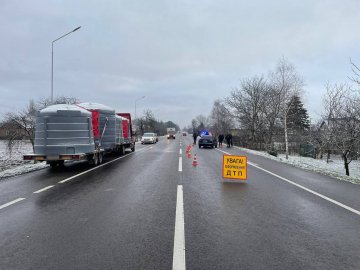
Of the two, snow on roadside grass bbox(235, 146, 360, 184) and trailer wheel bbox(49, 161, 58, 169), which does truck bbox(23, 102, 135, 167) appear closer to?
Answer: trailer wheel bbox(49, 161, 58, 169)

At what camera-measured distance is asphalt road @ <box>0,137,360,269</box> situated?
173 inches

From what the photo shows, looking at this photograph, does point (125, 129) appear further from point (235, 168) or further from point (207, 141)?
point (235, 168)

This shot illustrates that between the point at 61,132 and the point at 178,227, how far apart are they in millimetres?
10678

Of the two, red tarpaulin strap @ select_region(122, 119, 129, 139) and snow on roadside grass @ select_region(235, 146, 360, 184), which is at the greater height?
red tarpaulin strap @ select_region(122, 119, 129, 139)

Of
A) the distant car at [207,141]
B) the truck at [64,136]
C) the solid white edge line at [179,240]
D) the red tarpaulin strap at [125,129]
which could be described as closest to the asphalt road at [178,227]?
the solid white edge line at [179,240]

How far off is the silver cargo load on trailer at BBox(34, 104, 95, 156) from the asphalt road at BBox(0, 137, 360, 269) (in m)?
4.30

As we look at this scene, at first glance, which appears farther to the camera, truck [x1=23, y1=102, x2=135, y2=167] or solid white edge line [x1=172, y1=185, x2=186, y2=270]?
truck [x1=23, y1=102, x2=135, y2=167]

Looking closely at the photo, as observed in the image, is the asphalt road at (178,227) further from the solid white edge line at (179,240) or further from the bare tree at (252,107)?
the bare tree at (252,107)

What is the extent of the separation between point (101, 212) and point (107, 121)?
14.2 metres

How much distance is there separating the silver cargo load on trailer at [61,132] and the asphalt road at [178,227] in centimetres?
430

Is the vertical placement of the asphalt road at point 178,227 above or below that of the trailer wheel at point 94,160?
below

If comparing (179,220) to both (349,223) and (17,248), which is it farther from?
(349,223)

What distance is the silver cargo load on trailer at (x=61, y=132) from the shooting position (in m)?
14.7

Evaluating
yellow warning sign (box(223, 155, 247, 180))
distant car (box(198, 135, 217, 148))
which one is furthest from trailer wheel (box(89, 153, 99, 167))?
distant car (box(198, 135, 217, 148))
